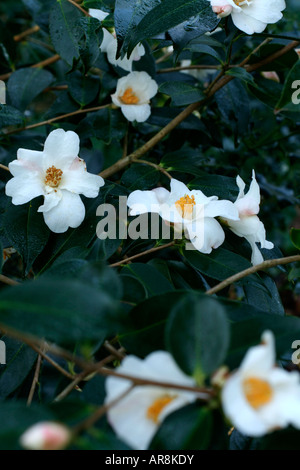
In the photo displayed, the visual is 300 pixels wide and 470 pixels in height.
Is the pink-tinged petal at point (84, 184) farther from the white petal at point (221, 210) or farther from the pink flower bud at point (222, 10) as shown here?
the pink flower bud at point (222, 10)

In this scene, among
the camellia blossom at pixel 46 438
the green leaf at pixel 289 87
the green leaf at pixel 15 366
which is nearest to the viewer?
the camellia blossom at pixel 46 438

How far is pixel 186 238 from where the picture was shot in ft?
2.28

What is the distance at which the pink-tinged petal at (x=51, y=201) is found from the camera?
28.6 inches

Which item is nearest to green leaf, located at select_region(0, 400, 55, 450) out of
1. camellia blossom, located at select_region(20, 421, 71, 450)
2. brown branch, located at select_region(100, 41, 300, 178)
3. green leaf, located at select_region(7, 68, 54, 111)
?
camellia blossom, located at select_region(20, 421, 71, 450)

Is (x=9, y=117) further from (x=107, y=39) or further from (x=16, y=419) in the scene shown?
(x=16, y=419)

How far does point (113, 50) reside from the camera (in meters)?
0.94

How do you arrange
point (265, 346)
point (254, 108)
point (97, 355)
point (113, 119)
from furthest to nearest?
point (254, 108)
point (113, 119)
point (97, 355)
point (265, 346)

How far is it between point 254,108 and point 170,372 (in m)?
1.08

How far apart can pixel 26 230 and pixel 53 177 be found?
0.08 m

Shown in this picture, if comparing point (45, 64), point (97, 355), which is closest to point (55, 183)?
point (97, 355)

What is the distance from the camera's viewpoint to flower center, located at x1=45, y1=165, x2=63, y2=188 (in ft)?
2.46

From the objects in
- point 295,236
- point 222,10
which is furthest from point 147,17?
point 295,236

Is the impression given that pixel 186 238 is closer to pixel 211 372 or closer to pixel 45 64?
pixel 211 372

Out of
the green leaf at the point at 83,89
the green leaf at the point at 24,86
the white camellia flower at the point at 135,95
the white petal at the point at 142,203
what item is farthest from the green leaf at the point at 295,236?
the green leaf at the point at 24,86
